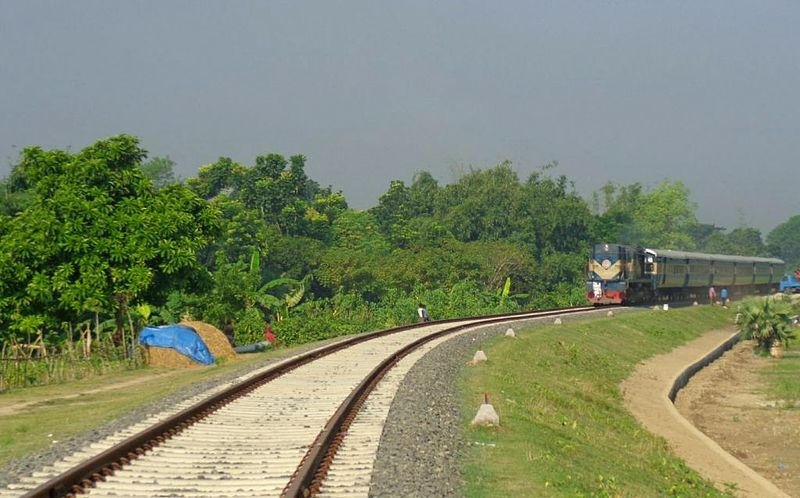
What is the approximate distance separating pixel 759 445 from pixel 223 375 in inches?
523

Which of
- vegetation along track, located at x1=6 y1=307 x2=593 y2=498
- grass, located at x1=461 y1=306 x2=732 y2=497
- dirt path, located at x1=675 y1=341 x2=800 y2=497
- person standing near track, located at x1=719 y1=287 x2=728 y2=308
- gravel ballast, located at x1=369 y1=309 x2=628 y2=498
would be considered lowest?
dirt path, located at x1=675 y1=341 x2=800 y2=497

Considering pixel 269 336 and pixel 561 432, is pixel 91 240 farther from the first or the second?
pixel 561 432

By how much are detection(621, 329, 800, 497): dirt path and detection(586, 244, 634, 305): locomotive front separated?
1151 centimetres

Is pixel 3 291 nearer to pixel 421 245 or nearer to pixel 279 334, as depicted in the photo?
pixel 279 334

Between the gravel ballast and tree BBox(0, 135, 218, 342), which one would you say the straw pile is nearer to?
tree BBox(0, 135, 218, 342)

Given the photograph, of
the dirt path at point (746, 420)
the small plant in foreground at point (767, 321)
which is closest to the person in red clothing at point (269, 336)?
the dirt path at point (746, 420)

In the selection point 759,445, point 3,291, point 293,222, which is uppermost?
point 293,222

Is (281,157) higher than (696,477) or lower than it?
higher

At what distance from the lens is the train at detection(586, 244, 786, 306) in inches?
2071

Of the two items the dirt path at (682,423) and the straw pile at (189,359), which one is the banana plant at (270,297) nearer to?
the straw pile at (189,359)

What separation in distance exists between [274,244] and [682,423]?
4837cm

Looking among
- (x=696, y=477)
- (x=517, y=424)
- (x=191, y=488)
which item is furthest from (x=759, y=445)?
(x=191, y=488)

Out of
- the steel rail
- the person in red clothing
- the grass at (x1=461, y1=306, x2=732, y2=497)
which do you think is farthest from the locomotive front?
the steel rail

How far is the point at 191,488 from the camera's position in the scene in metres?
8.84
